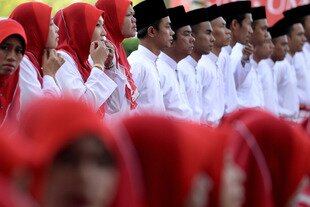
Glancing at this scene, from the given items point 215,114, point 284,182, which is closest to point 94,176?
point 284,182

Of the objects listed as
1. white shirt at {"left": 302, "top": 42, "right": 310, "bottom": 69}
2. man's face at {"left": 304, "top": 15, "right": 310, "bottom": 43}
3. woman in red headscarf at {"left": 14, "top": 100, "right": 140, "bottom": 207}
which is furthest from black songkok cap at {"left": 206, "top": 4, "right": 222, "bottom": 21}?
woman in red headscarf at {"left": 14, "top": 100, "right": 140, "bottom": 207}

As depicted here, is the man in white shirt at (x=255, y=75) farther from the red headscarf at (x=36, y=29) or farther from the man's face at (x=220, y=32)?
the red headscarf at (x=36, y=29)

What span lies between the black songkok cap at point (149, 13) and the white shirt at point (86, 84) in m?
1.62

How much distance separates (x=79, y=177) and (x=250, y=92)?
7.92 meters

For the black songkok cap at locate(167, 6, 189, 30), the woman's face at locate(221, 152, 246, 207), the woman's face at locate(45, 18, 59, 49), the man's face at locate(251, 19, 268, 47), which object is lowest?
the man's face at locate(251, 19, 268, 47)

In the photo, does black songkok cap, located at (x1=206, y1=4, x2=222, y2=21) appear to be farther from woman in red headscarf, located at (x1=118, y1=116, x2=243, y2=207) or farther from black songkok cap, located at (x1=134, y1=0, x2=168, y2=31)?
woman in red headscarf, located at (x1=118, y1=116, x2=243, y2=207)

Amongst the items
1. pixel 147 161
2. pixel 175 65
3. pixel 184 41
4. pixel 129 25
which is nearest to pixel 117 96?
pixel 129 25

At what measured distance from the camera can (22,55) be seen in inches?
262

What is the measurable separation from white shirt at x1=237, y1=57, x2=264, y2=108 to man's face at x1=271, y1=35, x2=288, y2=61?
95 cm

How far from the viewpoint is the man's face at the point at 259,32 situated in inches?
450

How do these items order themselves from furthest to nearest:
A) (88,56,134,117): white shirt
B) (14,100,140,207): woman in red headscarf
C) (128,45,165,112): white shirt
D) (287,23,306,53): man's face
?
(287,23,306,53): man's face, (128,45,165,112): white shirt, (88,56,134,117): white shirt, (14,100,140,207): woman in red headscarf

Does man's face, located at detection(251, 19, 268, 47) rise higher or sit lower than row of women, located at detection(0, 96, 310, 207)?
lower

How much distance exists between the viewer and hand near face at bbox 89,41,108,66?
7.51 m

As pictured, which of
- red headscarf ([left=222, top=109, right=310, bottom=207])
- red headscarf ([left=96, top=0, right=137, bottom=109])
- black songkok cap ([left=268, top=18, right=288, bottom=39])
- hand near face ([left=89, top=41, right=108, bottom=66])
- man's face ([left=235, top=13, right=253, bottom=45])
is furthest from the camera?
black songkok cap ([left=268, top=18, right=288, bottom=39])
